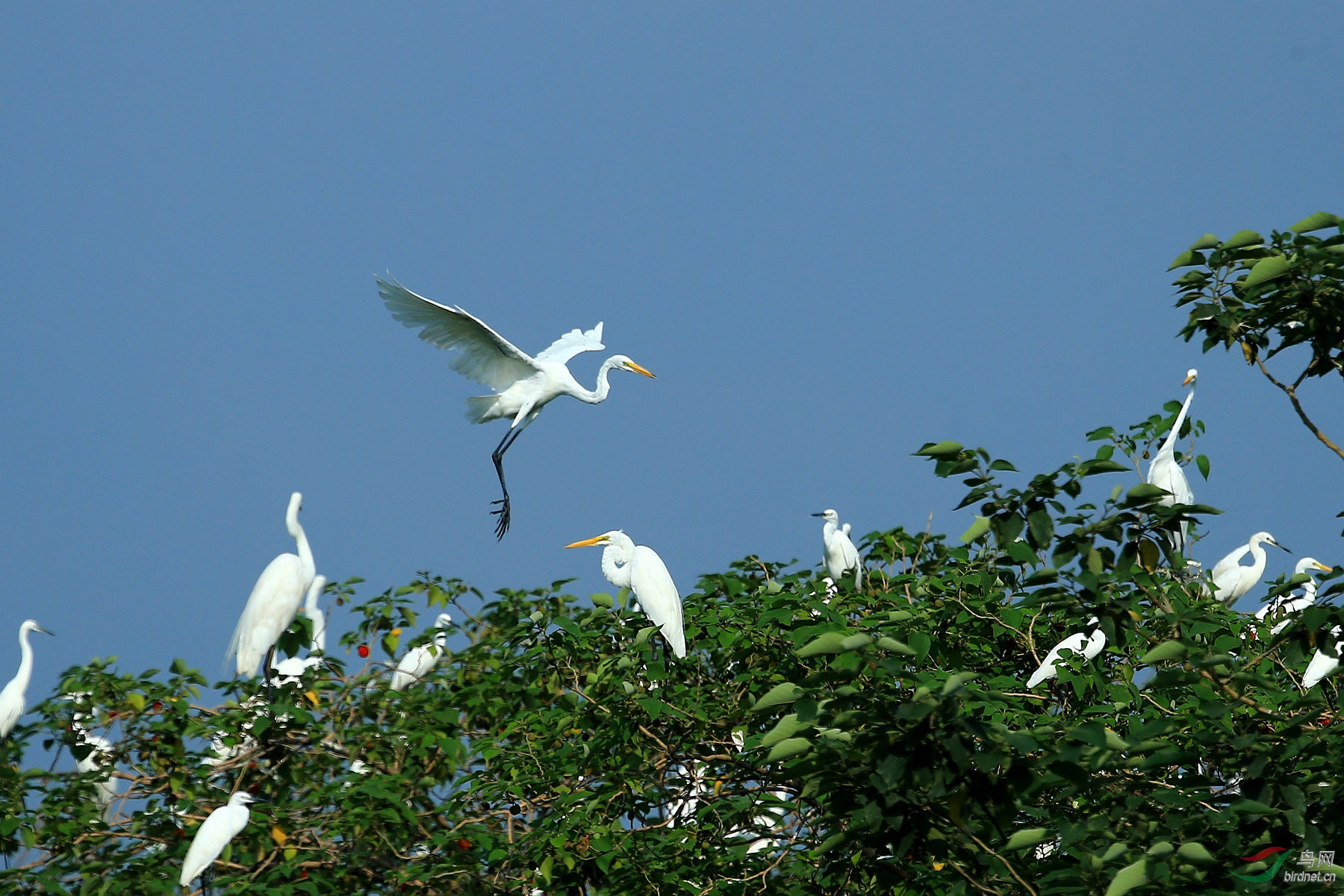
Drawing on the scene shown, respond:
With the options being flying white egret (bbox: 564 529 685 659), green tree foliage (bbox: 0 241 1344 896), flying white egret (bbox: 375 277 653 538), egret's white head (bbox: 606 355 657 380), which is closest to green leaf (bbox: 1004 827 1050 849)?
green tree foliage (bbox: 0 241 1344 896)

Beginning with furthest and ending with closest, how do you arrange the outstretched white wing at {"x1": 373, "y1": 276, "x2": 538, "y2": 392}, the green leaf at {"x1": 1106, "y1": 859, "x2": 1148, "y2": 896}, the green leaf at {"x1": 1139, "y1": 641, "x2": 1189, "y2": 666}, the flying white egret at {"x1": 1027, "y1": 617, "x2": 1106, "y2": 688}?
the outstretched white wing at {"x1": 373, "y1": 276, "x2": 538, "y2": 392} → the flying white egret at {"x1": 1027, "y1": 617, "x2": 1106, "y2": 688} → the green leaf at {"x1": 1139, "y1": 641, "x2": 1189, "y2": 666} → the green leaf at {"x1": 1106, "y1": 859, "x2": 1148, "y2": 896}

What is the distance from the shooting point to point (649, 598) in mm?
6410

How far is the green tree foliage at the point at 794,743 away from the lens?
7.77 ft

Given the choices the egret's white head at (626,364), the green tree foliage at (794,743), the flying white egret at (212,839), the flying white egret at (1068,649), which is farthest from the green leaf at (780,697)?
the egret's white head at (626,364)

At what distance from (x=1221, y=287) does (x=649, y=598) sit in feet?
13.0

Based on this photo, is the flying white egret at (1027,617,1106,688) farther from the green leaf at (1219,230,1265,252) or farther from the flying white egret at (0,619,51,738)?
the flying white egret at (0,619,51,738)

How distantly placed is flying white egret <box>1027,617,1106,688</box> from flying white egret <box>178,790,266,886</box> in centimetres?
321

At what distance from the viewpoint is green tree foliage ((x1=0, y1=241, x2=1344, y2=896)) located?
7.77 ft

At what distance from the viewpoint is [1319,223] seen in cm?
260

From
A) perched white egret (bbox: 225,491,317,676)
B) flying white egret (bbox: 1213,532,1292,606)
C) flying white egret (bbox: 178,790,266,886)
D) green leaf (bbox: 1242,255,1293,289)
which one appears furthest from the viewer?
flying white egret (bbox: 1213,532,1292,606)

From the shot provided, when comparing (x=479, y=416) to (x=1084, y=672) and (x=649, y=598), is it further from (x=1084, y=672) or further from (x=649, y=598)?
(x=1084, y=672)

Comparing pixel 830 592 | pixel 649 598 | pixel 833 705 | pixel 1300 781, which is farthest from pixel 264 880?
pixel 1300 781

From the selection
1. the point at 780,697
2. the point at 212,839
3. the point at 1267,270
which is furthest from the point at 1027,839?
the point at 212,839

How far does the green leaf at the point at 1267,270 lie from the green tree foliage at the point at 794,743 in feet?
0.16
